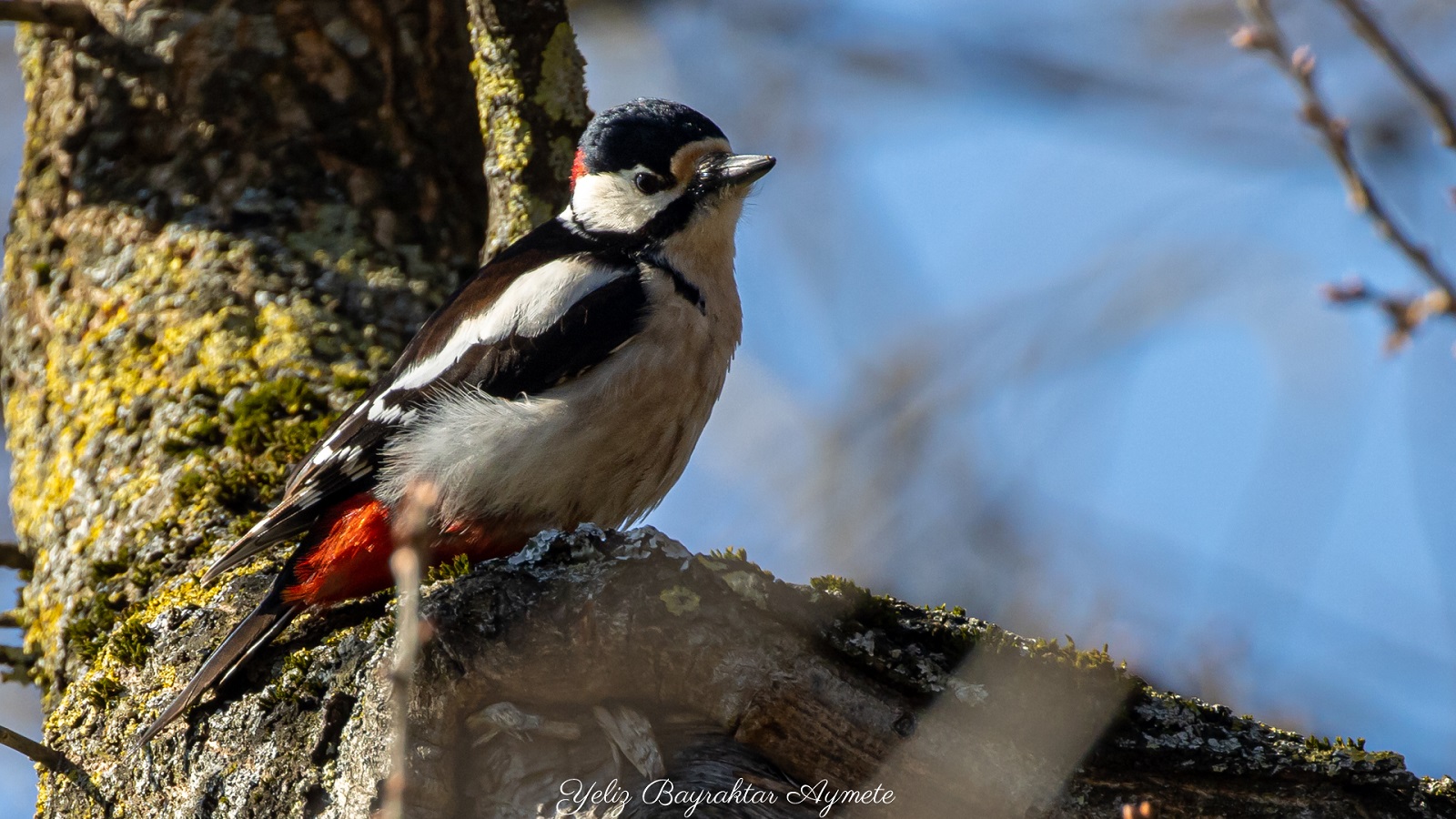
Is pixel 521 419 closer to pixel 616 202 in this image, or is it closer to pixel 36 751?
pixel 616 202

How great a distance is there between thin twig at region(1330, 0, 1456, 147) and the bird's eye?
2585 mm

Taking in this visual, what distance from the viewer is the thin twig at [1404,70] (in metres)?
1.35

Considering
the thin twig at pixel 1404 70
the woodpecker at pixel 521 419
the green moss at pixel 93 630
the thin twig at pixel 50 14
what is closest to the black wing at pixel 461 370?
the woodpecker at pixel 521 419

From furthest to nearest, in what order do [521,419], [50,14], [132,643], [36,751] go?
1. [50,14]
2. [521,419]
3. [132,643]
4. [36,751]

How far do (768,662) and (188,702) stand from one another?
1.21 m

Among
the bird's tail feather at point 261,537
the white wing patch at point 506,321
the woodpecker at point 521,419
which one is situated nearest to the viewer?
the bird's tail feather at point 261,537

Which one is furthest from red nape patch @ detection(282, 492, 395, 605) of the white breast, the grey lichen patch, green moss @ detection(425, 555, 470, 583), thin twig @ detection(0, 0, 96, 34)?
thin twig @ detection(0, 0, 96, 34)

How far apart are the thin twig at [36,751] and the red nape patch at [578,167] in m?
2.14

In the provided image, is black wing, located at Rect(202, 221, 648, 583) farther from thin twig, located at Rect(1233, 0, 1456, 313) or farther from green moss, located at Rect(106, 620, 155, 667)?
thin twig, located at Rect(1233, 0, 1456, 313)

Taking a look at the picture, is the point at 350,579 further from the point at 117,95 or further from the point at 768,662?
the point at 117,95

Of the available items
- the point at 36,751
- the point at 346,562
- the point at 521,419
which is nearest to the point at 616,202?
the point at 521,419

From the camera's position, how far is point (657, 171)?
3857mm

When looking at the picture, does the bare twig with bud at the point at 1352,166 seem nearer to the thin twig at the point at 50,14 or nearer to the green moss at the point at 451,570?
the green moss at the point at 451,570

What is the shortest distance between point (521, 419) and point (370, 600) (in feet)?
1.87
